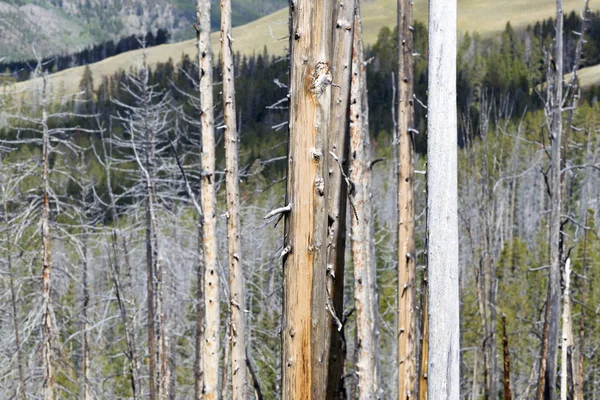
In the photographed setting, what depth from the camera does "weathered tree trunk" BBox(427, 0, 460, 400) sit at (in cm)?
350

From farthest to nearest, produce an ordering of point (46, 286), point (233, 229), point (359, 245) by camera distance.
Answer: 1. point (46, 286)
2. point (233, 229)
3. point (359, 245)

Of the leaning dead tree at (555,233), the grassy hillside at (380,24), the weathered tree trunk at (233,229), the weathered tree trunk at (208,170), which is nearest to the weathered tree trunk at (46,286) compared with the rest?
the weathered tree trunk at (208,170)

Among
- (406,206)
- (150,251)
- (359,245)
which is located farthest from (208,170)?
(150,251)

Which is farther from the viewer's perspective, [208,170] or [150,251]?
[150,251]

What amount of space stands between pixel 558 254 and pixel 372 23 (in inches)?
6643

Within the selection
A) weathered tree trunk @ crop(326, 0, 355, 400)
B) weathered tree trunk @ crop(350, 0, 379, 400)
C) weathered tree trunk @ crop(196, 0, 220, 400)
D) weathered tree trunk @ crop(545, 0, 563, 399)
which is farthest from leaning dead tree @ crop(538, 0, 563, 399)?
weathered tree trunk @ crop(326, 0, 355, 400)

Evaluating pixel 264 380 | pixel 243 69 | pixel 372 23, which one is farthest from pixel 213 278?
pixel 372 23

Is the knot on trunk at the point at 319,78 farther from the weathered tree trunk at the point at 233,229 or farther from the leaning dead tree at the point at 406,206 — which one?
the weathered tree trunk at the point at 233,229

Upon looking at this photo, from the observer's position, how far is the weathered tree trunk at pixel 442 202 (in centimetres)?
350

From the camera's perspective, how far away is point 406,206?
784 centimetres

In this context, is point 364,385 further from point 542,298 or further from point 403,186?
point 542,298

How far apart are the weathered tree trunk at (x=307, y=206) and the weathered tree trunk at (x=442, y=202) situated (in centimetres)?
63

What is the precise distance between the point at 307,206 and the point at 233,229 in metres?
4.79

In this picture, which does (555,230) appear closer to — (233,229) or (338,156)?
(233,229)
